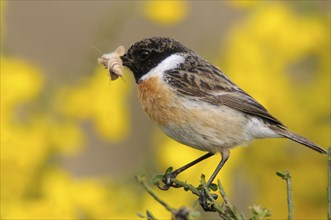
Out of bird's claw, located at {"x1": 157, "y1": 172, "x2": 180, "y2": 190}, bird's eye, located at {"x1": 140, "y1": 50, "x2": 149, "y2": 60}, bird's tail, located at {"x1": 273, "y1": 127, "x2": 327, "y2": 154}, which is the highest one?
bird's eye, located at {"x1": 140, "y1": 50, "x2": 149, "y2": 60}

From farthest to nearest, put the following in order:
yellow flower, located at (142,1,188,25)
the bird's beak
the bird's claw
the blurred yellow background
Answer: yellow flower, located at (142,1,188,25), the blurred yellow background, the bird's beak, the bird's claw

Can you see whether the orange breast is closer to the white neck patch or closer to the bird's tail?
the white neck patch

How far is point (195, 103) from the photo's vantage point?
5.27 meters

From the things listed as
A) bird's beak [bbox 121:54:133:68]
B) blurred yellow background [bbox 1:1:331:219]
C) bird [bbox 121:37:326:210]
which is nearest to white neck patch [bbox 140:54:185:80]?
bird [bbox 121:37:326:210]

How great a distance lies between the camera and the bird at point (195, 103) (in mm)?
5137

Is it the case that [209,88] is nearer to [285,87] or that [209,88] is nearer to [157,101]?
[157,101]

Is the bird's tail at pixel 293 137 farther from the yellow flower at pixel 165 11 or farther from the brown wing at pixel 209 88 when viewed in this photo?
the yellow flower at pixel 165 11

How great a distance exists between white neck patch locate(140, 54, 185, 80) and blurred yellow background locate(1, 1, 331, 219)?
0.35m

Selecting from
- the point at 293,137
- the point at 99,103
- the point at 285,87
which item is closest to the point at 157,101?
the point at 293,137

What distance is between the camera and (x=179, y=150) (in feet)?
20.5

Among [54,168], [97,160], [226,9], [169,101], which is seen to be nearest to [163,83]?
[169,101]

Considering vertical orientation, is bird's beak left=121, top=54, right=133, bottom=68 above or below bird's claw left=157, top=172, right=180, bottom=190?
above

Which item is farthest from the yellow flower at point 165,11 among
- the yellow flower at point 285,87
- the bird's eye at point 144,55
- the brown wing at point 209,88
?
the bird's eye at point 144,55

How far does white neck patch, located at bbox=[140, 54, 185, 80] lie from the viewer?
17.5ft
